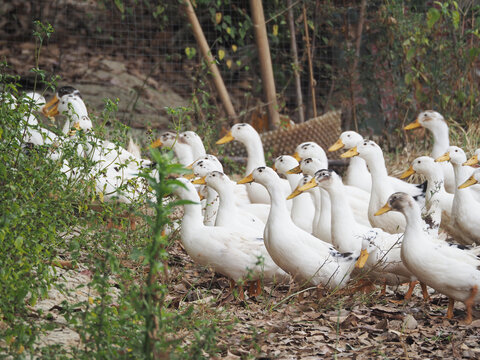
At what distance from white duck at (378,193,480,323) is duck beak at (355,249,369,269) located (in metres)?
0.21

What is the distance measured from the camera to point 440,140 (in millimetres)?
6371

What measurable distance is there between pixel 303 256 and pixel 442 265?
2.36 ft

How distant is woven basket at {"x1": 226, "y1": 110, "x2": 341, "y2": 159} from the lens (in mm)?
7273

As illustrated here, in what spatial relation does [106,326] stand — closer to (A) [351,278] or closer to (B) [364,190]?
(A) [351,278]

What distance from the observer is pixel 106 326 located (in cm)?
247

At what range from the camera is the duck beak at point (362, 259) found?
3.85 metres

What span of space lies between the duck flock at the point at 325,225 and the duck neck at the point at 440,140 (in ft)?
2.76

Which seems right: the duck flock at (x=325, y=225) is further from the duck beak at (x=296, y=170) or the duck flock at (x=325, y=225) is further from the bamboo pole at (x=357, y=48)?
the bamboo pole at (x=357, y=48)

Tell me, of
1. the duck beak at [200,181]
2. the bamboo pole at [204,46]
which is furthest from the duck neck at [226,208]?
the bamboo pole at [204,46]

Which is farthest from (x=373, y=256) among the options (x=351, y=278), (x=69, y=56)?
(x=69, y=56)

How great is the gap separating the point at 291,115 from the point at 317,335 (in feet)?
19.6


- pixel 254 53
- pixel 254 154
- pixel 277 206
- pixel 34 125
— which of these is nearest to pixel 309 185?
pixel 277 206

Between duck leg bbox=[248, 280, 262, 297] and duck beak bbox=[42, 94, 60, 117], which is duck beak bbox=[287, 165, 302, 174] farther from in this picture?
duck beak bbox=[42, 94, 60, 117]

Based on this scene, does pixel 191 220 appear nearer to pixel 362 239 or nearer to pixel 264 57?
pixel 362 239
